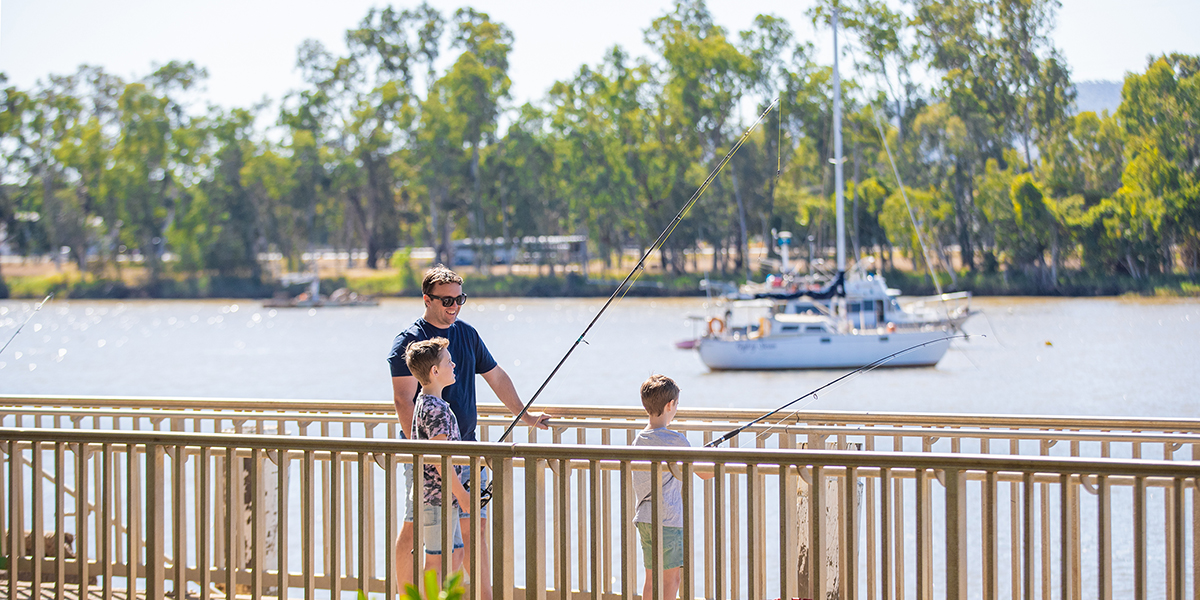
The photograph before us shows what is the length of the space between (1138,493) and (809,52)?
1792 inches

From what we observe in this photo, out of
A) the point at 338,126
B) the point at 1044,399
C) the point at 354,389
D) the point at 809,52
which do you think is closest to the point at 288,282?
the point at 338,126

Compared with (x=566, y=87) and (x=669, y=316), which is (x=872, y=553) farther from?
(x=566, y=87)

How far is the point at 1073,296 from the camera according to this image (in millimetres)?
38906

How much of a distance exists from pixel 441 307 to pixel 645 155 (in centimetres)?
4817

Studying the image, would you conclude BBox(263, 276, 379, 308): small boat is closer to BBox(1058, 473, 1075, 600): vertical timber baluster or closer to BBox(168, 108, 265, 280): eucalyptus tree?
BBox(168, 108, 265, 280): eucalyptus tree

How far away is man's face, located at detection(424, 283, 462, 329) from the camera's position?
119 inches

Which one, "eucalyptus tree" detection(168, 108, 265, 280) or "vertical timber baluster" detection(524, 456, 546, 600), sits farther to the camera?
"eucalyptus tree" detection(168, 108, 265, 280)

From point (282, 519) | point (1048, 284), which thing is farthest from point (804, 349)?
point (282, 519)

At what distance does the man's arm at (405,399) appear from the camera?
3.01 meters

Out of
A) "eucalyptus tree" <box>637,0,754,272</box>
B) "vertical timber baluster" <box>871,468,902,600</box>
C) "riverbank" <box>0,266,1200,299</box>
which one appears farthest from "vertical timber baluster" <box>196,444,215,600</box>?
"eucalyptus tree" <box>637,0,754,272</box>

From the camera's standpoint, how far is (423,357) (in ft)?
9.23

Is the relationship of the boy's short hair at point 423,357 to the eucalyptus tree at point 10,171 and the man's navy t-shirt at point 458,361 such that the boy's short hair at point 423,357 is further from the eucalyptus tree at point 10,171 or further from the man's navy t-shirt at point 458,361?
the eucalyptus tree at point 10,171

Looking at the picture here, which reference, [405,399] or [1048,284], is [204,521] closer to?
[405,399]

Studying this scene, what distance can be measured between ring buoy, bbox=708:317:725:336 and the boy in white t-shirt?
22006 millimetres
